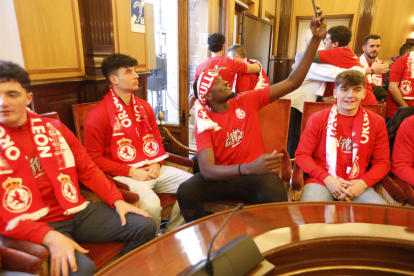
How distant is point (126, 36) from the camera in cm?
256

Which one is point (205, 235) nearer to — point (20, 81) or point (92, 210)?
point (92, 210)

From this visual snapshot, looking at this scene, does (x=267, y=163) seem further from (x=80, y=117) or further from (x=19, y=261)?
(x=80, y=117)

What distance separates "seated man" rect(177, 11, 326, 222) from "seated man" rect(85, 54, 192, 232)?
0.25 m

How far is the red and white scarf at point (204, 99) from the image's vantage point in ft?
5.91

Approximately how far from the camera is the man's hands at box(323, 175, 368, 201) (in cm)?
167

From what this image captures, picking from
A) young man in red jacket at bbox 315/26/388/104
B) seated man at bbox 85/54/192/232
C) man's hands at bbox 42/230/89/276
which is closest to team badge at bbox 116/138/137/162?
seated man at bbox 85/54/192/232

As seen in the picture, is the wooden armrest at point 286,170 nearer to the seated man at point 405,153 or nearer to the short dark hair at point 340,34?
the seated man at point 405,153

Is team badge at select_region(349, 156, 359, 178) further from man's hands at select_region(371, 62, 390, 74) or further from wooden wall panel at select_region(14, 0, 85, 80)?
wooden wall panel at select_region(14, 0, 85, 80)

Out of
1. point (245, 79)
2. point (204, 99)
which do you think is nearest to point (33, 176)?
point (204, 99)

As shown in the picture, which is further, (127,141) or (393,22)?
(393,22)

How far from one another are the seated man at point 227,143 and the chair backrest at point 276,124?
361 millimetres

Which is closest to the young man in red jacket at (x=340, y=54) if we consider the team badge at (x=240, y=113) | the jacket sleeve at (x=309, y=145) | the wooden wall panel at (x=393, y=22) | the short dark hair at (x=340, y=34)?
the short dark hair at (x=340, y=34)

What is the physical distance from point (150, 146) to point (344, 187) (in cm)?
139

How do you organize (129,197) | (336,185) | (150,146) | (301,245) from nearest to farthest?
(301,245) < (129,197) < (336,185) < (150,146)
